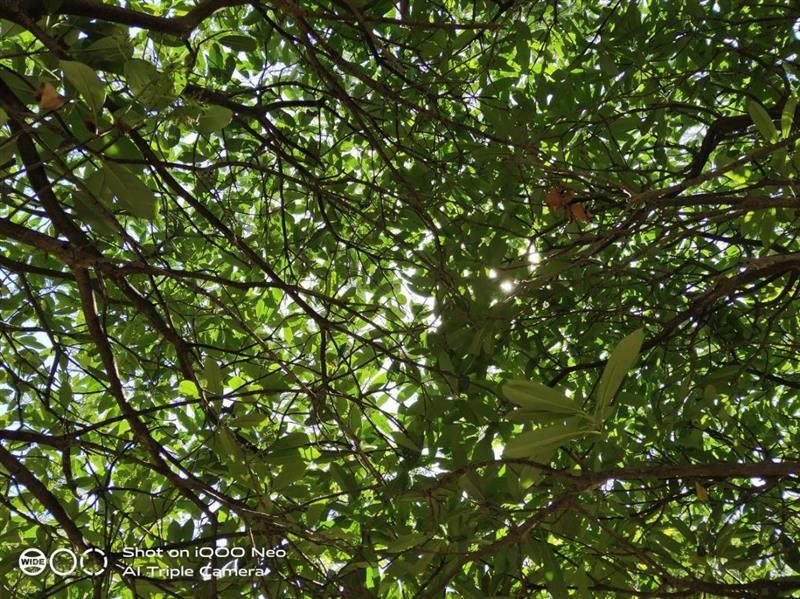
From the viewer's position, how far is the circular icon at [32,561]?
2130mm

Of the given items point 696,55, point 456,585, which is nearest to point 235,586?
point 456,585

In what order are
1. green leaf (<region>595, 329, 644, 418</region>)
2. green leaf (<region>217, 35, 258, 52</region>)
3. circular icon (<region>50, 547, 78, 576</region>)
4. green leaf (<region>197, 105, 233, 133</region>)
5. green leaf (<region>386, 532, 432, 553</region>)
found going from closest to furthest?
green leaf (<region>595, 329, 644, 418</region>), green leaf (<region>197, 105, 233, 133</region>), green leaf (<region>386, 532, 432, 553</region>), circular icon (<region>50, 547, 78, 576</region>), green leaf (<region>217, 35, 258, 52</region>)

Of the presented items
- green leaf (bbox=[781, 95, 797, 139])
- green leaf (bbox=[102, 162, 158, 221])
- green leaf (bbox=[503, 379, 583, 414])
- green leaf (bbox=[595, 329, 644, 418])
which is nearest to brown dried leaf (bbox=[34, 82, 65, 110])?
green leaf (bbox=[102, 162, 158, 221])

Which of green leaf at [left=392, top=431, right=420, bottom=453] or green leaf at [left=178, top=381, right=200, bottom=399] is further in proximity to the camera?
green leaf at [left=392, top=431, right=420, bottom=453]

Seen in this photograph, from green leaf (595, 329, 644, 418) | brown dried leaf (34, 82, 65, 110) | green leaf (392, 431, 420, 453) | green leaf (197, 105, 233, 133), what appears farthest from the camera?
green leaf (392, 431, 420, 453)

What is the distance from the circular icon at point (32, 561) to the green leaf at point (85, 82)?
53.3 inches

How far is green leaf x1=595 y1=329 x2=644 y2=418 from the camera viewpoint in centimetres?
123

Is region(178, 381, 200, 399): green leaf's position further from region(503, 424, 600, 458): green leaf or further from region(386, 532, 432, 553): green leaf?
region(503, 424, 600, 458): green leaf

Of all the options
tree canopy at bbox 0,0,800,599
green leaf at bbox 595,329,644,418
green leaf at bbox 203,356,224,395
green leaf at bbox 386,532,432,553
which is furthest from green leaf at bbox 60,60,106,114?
green leaf at bbox 386,532,432,553

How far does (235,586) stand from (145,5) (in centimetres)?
235

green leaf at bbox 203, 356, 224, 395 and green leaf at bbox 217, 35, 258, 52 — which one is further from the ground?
green leaf at bbox 217, 35, 258, 52

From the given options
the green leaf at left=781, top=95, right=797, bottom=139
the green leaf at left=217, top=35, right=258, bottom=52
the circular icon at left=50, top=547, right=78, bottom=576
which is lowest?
the circular icon at left=50, top=547, right=78, bottom=576

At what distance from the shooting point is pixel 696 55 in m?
3.21

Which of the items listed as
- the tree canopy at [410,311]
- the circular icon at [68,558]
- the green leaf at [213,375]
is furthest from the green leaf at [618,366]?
the circular icon at [68,558]
